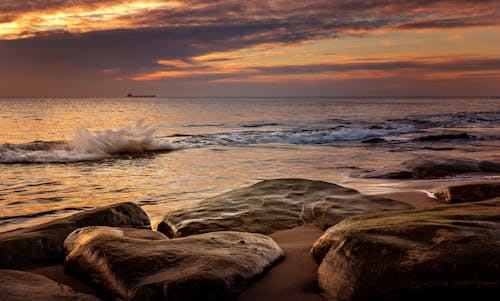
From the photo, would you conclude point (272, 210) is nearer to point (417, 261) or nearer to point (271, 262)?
point (271, 262)

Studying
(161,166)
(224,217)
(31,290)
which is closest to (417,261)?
(31,290)

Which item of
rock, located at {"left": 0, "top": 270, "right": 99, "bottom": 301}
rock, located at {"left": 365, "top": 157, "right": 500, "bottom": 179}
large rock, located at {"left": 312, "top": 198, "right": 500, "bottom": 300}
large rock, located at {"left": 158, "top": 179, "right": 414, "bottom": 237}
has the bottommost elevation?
rock, located at {"left": 365, "top": 157, "right": 500, "bottom": 179}

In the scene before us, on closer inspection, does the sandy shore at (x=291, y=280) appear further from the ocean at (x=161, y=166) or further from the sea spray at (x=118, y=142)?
the sea spray at (x=118, y=142)

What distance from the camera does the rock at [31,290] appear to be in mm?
2390

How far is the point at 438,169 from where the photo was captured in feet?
26.6

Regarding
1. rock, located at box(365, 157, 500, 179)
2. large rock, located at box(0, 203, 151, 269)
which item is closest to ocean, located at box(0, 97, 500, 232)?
rock, located at box(365, 157, 500, 179)

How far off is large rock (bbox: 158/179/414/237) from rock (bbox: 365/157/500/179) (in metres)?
3.09

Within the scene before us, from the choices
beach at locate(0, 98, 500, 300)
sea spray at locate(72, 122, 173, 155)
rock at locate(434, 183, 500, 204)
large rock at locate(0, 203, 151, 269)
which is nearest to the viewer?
beach at locate(0, 98, 500, 300)

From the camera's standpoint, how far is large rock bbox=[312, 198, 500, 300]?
2.20m

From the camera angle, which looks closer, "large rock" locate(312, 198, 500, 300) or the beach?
"large rock" locate(312, 198, 500, 300)

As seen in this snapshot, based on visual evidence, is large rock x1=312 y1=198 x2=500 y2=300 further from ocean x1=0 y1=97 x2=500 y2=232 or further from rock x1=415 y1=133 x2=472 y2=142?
rock x1=415 y1=133 x2=472 y2=142

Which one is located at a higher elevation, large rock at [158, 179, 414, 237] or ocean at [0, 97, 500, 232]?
large rock at [158, 179, 414, 237]

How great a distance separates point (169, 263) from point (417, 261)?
56.2 inches

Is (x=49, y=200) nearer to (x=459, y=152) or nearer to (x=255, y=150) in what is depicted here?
(x=255, y=150)
